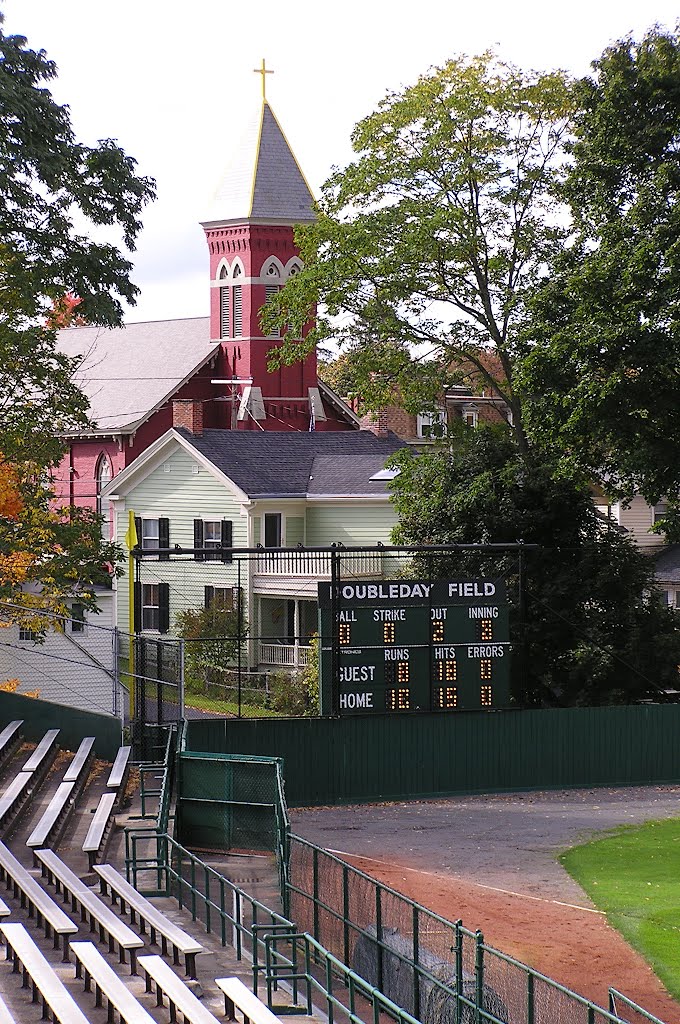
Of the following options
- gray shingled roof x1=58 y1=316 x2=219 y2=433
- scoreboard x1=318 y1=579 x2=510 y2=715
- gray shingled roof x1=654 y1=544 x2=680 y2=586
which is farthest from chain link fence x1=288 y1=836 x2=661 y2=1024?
gray shingled roof x1=58 y1=316 x2=219 y2=433

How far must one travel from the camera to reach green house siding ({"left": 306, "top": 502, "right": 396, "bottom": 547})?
44812mm

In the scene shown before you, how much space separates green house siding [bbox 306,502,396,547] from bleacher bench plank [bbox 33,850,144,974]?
2865cm

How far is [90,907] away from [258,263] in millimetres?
53994

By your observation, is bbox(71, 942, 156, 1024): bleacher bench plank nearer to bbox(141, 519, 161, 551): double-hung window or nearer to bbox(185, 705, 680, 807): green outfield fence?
bbox(185, 705, 680, 807): green outfield fence

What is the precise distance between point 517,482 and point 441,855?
12.4 m

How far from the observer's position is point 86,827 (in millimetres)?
18797

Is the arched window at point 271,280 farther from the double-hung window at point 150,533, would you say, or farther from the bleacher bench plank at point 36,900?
the bleacher bench plank at point 36,900

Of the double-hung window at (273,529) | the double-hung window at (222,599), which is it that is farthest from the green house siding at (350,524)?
the double-hung window at (222,599)

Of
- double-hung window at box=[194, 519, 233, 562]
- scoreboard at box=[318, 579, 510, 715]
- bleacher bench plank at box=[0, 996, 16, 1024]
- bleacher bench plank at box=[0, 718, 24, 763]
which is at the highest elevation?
double-hung window at box=[194, 519, 233, 562]

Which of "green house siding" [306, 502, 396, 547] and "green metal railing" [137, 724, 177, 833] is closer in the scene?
"green metal railing" [137, 724, 177, 833]

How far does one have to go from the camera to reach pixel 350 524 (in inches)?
1796

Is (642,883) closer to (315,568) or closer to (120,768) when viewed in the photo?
(120,768)

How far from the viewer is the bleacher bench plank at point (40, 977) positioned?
36.2 feet

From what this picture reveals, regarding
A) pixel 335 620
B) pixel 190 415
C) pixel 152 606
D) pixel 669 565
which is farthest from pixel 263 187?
pixel 335 620
